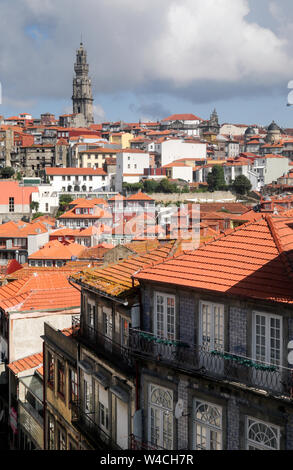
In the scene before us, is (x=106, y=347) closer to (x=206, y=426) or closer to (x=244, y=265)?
(x=206, y=426)

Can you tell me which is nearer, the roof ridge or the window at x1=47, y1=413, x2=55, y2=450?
the roof ridge

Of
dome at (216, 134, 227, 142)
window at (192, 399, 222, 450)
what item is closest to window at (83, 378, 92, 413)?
window at (192, 399, 222, 450)

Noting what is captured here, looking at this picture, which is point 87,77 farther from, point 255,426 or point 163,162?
point 255,426

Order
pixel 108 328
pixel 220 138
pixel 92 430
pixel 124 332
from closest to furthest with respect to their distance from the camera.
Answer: pixel 124 332 → pixel 108 328 → pixel 92 430 → pixel 220 138

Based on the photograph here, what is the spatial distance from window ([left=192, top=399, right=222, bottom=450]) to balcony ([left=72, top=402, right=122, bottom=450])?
133 inches

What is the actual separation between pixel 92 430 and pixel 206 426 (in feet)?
17.1

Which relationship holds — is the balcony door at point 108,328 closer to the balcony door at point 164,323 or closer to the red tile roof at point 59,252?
the balcony door at point 164,323

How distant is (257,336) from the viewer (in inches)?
421

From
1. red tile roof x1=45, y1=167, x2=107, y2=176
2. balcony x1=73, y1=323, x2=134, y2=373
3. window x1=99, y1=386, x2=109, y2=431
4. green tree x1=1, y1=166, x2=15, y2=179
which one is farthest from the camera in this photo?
green tree x1=1, y1=166, x2=15, y2=179

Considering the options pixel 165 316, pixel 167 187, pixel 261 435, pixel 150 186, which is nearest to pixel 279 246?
pixel 165 316

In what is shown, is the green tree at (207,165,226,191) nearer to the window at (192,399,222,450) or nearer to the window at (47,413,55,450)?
the window at (47,413,55,450)

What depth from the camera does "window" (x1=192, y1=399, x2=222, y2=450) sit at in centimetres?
1117

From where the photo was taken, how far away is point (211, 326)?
37.7ft
